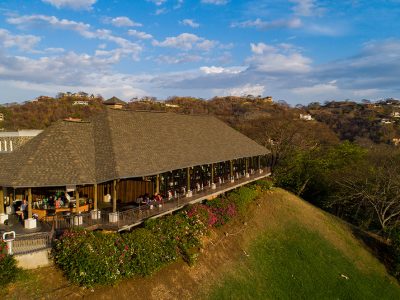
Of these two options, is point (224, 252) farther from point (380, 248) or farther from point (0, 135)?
point (0, 135)

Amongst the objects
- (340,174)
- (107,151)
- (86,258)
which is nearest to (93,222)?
(86,258)

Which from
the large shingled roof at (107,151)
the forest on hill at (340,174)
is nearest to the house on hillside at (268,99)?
the forest on hill at (340,174)

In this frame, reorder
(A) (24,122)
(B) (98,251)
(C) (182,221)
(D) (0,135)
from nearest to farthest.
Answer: (B) (98,251)
(C) (182,221)
(D) (0,135)
(A) (24,122)

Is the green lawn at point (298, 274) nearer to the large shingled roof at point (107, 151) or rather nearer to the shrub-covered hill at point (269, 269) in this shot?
the shrub-covered hill at point (269, 269)

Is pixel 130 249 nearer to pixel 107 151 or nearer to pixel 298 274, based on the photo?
pixel 107 151

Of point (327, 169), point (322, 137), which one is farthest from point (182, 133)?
point (322, 137)

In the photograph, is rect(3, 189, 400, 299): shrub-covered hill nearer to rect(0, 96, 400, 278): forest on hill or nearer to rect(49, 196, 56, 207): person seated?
rect(0, 96, 400, 278): forest on hill
